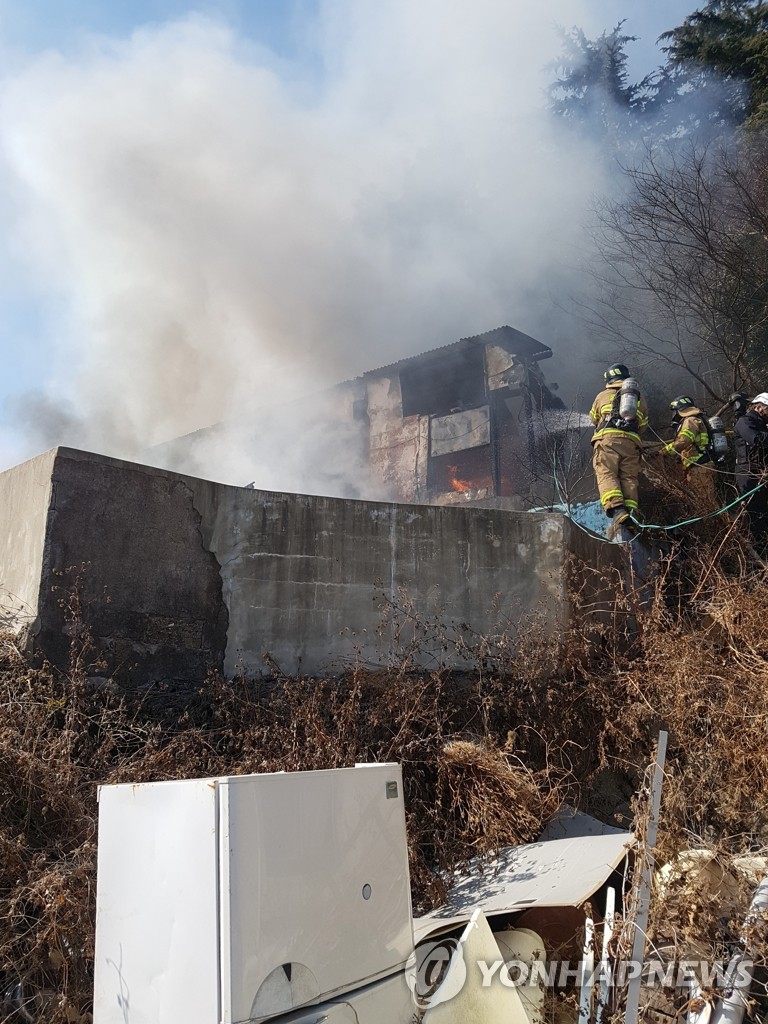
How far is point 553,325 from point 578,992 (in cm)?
1414

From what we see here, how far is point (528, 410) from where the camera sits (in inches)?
591

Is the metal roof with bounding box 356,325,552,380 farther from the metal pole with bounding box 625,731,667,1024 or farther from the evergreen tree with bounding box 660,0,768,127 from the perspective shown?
the metal pole with bounding box 625,731,667,1024

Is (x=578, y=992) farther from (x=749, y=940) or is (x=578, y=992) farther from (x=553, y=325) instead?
(x=553, y=325)

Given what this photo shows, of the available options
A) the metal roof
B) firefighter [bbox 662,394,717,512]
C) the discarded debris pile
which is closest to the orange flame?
the metal roof

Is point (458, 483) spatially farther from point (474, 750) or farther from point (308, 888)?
point (308, 888)

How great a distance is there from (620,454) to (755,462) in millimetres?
1115

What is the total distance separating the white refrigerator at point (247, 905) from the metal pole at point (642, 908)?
2.74ft

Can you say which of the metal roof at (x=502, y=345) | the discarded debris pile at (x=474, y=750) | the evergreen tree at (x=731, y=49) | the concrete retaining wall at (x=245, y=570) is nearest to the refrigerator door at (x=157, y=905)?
the discarded debris pile at (x=474, y=750)

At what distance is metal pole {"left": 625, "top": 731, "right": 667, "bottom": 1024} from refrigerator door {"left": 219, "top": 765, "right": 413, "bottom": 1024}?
33.3 inches

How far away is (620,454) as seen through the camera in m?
6.79

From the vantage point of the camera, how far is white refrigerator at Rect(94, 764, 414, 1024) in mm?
2414

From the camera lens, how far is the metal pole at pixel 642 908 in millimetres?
2895

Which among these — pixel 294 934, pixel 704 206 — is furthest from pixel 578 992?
pixel 704 206
